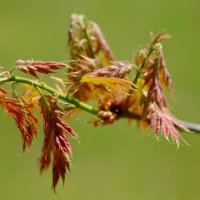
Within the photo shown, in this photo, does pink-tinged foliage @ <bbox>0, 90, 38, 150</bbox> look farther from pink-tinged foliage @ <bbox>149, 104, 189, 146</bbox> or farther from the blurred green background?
the blurred green background

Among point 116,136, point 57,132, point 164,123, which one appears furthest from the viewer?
point 116,136

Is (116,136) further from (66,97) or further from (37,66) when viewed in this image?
(37,66)

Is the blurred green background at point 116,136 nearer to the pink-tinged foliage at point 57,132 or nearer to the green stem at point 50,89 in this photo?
the green stem at point 50,89

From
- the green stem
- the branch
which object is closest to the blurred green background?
the branch

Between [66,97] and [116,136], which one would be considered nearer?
[66,97]

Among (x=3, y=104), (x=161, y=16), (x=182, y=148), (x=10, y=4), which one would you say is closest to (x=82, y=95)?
(x=3, y=104)

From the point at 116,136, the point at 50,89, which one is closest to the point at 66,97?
the point at 50,89

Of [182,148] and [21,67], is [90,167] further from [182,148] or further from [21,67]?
[21,67]

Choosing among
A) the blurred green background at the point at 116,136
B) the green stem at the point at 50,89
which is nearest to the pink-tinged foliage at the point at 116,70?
the green stem at the point at 50,89

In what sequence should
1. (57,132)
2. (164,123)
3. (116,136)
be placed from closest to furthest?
1. (57,132)
2. (164,123)
3. (116,136)
